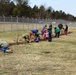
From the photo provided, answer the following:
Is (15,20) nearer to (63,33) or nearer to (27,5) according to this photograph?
(63,33)

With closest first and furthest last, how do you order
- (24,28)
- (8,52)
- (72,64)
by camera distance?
1. (72,64)
2. (8,52)
3. (24,28)

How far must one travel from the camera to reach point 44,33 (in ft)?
104

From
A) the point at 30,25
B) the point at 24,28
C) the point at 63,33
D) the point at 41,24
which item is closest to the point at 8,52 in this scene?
the point at 63,33

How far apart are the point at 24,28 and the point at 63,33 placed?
8.13m

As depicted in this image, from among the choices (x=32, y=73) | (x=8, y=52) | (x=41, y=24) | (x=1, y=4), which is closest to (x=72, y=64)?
(x=32, y=73)

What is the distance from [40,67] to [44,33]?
19.1 m

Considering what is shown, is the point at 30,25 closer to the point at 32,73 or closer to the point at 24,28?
the point at 24,28

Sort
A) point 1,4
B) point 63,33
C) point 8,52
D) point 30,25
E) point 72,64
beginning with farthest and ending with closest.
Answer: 1. point 1,4
2. point 30,25
3. point 63,33
4. point 8,52
5. point 72,64

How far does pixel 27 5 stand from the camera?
13388cm

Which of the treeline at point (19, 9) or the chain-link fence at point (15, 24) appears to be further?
the treeline at point (19, 9)

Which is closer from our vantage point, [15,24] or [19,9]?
[15,24]

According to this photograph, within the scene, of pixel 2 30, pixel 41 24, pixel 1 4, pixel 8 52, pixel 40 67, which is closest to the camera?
pixel 40 67

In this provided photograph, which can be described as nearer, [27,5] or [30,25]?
[30,25]

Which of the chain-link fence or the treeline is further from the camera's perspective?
the treeline
